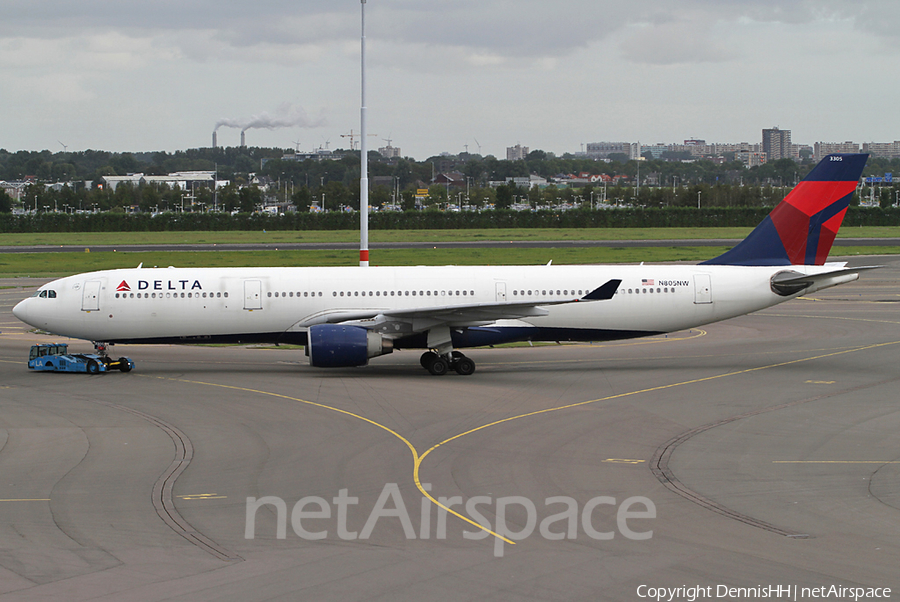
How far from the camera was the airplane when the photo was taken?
1328 inches

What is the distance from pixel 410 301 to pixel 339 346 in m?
4.23

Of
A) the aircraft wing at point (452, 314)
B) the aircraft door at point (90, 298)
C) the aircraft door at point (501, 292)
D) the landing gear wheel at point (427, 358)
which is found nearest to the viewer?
the aircraft wing at point (452, 314)

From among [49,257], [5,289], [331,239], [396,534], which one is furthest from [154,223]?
[396,534]

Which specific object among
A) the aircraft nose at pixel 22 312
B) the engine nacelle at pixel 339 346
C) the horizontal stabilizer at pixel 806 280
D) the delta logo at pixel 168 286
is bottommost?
the engine nacelle at pixel 339 346

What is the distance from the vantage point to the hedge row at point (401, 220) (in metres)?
130

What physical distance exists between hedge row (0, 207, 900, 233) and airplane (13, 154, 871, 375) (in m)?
97.0

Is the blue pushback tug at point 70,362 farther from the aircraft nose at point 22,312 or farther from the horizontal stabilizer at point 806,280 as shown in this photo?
the horizontal stabilizer at point 806,280

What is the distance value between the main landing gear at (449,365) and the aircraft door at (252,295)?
6.65 metres

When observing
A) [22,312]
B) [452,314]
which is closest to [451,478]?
[452,314]

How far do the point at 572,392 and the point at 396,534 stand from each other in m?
14.6

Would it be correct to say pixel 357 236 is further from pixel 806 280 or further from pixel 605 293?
pixel 605 293

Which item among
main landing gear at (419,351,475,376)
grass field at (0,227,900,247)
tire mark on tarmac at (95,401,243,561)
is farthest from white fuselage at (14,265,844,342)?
grass field at (0,227,900,247)

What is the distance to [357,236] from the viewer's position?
111250 mm

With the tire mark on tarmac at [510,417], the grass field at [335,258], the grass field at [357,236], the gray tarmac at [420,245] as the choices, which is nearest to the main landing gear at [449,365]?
the tire mark on tarmac at [510,417]
